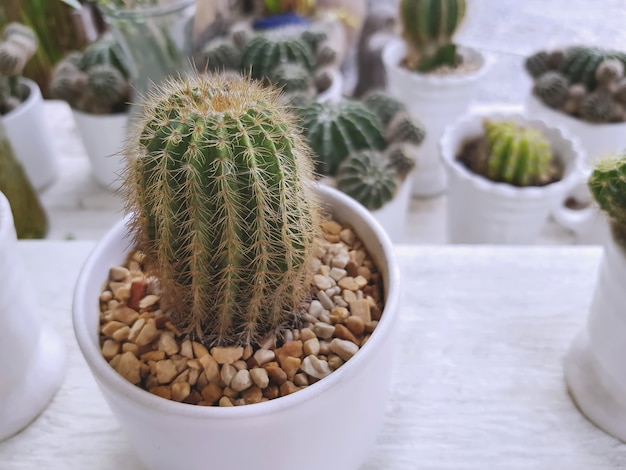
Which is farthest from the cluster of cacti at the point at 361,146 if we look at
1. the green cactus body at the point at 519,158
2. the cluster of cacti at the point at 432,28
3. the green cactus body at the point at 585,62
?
the green cactus body at the point at 585,62

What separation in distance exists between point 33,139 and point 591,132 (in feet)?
2.81

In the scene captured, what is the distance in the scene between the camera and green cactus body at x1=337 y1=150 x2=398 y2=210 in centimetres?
71

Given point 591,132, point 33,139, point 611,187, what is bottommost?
point 591,132

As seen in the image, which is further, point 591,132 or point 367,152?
point 591,132

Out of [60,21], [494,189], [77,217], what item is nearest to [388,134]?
[494,189]

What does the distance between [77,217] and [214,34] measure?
1.58 feet

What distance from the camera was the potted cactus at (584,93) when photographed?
89 cm

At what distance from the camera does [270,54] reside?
2.94ft

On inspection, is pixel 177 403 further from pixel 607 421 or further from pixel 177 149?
pixel 607 421

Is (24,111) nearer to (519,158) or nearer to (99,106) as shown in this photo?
(99,106)

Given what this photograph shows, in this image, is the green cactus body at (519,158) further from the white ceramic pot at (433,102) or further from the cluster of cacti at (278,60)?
the cluster of cacti at (278,60)

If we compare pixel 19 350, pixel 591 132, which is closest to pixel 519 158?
pixel 591 132

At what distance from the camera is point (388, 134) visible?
2.67 ft

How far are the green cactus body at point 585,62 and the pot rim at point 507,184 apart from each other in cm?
14
